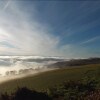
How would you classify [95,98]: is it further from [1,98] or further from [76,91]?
[1,98]

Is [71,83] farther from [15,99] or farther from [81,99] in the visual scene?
[15,99]

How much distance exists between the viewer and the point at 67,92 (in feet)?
118

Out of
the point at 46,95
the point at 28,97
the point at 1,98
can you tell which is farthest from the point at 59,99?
the point at 1,98

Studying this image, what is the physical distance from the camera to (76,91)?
3609 centimetres

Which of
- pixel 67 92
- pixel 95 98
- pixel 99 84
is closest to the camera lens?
pixel 95 98

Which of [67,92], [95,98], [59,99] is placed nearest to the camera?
[95,98]

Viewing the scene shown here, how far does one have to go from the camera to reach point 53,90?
37406 millimetres

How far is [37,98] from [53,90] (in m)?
5.18

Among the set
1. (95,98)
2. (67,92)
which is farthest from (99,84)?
(95,98)

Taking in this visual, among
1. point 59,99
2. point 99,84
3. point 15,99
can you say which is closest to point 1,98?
point 15,99

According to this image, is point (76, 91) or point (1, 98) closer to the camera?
point (1, 98)

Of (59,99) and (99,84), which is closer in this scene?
(59,99)

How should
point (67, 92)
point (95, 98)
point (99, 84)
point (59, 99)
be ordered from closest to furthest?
point (95, 98) < point (59, 99) < point (67, 92) < point (99, 84)

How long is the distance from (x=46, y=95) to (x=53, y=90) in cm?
369
